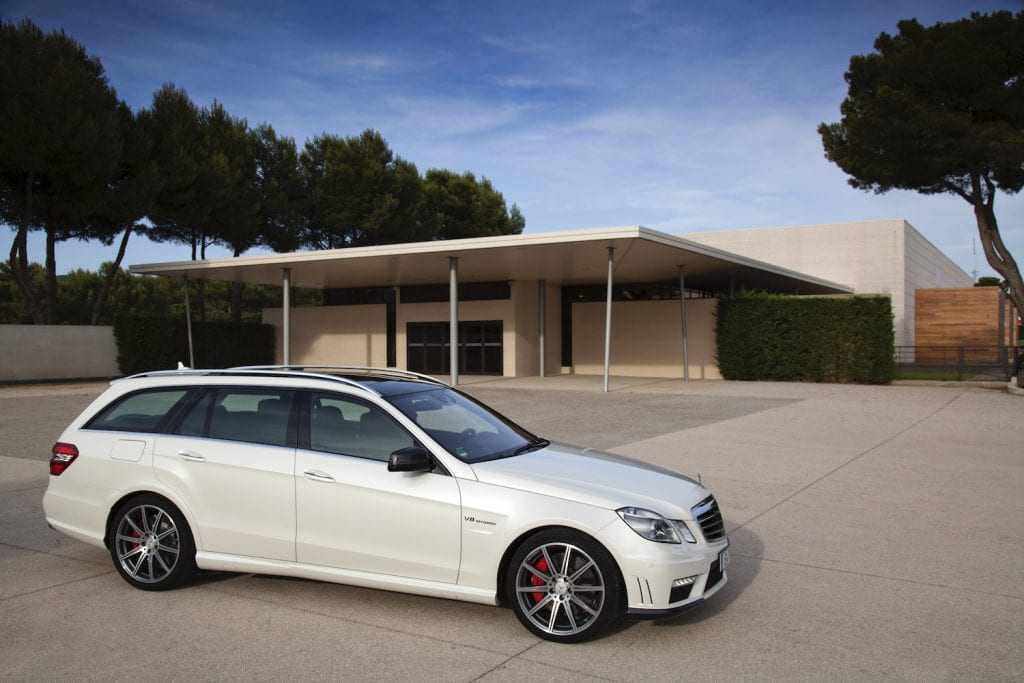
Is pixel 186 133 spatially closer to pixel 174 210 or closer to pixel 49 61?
pixel 174 210

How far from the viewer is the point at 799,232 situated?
145 ft

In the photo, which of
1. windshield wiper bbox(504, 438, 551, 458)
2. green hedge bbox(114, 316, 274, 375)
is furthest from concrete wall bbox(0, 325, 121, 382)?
windshield wiper bbox(504, 438, 551, 458)

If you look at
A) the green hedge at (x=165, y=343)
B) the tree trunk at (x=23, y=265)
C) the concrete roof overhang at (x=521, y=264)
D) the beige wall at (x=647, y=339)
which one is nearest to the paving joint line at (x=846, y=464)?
the concrete roof overhang at (x=521, y=264)

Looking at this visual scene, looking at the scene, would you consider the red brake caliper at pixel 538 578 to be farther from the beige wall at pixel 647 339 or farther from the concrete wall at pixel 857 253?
the concrete wall at pixel 857 253

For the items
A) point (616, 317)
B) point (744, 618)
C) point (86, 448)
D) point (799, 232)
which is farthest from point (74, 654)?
point (799, 232)

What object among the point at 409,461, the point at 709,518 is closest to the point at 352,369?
the point at 409,461

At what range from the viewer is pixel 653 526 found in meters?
4.35

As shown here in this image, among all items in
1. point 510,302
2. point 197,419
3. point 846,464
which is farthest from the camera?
point 510,302

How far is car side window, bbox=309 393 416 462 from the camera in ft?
16.1

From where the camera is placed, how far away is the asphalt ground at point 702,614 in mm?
4016

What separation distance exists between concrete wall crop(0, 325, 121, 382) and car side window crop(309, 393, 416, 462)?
2626 centimetres

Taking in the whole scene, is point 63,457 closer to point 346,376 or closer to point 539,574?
point 346,376

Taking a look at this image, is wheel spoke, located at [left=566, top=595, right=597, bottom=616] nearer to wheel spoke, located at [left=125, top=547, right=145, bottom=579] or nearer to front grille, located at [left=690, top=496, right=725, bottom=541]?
front grille, located at [left=690, top=496, right=725, bottom=541]

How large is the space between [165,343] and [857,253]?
3429cm
